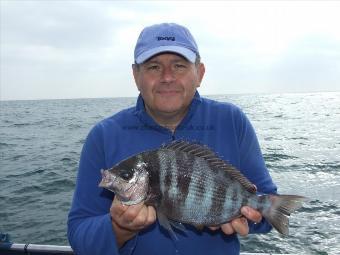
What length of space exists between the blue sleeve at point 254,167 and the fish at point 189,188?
23cm

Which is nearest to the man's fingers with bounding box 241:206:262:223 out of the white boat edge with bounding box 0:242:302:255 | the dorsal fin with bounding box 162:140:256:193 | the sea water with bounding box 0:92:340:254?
the dorsal fin with bounding box 162:140:256:193

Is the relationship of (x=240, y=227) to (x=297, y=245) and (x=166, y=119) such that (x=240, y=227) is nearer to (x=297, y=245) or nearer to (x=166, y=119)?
(x=166, y=119)

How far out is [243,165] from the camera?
12.0ft

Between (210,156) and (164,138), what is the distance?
1.68 ft

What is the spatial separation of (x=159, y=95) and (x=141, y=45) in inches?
18.8

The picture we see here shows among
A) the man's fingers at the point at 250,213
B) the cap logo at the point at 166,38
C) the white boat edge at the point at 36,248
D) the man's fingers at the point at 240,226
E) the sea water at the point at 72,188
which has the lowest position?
the sea water at the point at 72,188

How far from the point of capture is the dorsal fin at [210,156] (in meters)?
3.30

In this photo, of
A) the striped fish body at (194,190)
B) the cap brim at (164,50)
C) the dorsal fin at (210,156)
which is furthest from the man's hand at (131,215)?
the cap brim at (164,50)

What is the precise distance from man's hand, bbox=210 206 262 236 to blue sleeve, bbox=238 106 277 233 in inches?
11.9

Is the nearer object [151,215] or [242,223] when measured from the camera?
[151,215]

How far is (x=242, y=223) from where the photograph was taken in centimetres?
329

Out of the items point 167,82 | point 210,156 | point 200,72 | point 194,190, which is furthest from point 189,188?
point 200,72

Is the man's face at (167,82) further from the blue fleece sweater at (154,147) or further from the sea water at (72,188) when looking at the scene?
the sea water at (72,188)

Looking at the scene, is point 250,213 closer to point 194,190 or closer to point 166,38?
point 194,190
